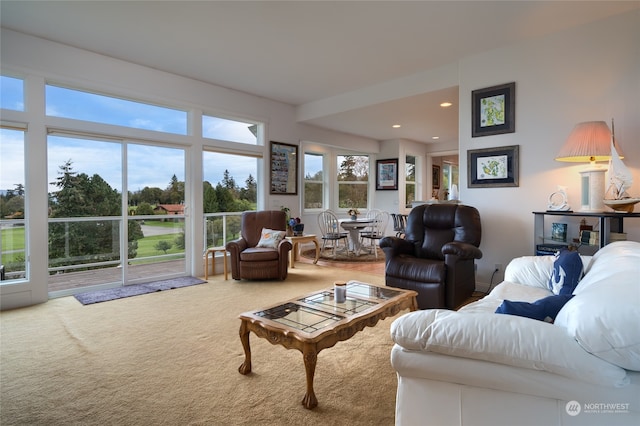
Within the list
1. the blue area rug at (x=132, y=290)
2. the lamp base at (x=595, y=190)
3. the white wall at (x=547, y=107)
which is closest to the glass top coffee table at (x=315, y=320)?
the lamp base at (x=595, y=190)

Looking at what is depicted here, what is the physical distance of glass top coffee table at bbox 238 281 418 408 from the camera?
1850mm

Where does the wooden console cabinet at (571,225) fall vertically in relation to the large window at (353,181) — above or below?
below

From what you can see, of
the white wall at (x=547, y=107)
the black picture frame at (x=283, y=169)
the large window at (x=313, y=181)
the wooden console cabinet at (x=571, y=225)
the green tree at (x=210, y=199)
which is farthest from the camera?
the large window at (x=313, y=181)

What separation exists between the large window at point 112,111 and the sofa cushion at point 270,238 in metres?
1.94

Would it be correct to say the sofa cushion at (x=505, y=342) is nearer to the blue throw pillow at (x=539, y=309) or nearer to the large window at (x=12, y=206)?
the blue throw pillow at (x=539, y=309)

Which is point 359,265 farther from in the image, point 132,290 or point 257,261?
point 132,290

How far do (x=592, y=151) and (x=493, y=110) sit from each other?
129 centimetres

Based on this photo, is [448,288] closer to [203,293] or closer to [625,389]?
[625,389]

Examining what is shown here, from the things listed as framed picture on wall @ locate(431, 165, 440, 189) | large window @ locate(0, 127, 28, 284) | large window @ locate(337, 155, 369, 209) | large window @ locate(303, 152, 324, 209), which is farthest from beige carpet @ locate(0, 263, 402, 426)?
framed picture on wall @ locate(431, 165, 440, 189)

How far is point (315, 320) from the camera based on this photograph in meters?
2.14

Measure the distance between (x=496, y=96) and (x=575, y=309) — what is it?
3.63 meters

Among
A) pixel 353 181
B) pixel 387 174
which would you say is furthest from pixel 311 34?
pixel 387 174

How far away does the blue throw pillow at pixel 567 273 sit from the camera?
2.02 m

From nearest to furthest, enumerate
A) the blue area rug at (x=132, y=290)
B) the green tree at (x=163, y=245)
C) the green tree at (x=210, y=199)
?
the blue area rug at (x=132, y=290) < the green tree at (x=163, y=245) < the green tree at (x=210, y=199)
